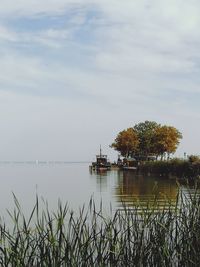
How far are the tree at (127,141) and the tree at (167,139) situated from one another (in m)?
11.3

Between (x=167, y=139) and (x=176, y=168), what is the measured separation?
33438 mm

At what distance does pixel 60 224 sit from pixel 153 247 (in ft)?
6.20

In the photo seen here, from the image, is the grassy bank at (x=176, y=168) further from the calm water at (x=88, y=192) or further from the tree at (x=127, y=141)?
the tree at (x=127, y=141)

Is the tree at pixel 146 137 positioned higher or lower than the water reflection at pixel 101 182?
higher

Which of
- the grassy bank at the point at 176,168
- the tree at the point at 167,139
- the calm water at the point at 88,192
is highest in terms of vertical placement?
the tree at the point at 167,139

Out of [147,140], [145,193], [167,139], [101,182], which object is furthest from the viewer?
[147,140]

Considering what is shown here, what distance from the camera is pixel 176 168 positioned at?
205 ft

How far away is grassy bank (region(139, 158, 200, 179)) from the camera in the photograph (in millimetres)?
55500

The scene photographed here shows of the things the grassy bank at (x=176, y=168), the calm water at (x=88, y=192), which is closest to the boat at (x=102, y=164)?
the grassy bank at (x=176, y=168)

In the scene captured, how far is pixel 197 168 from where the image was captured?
179 ft

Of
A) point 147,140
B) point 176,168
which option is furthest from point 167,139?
point 176,168

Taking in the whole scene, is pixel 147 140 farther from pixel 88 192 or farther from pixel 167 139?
pixel 88 192

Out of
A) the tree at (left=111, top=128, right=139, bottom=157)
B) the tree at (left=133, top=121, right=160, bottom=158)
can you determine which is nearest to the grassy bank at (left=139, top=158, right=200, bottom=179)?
the tree at (left=133, top=121, right=160, bottom=158)

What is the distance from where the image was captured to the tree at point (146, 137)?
4149 inches
